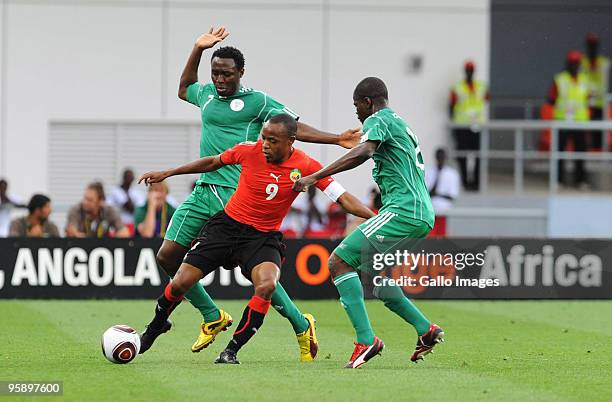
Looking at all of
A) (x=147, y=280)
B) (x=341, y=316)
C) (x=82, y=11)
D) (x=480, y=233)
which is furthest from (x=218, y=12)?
(x=341, y=316)

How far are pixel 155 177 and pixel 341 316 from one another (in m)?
5.81

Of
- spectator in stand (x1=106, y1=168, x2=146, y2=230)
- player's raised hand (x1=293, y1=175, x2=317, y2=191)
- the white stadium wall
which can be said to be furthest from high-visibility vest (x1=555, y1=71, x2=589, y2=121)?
player's raised hand (x1=293, y1=175, x2=317, y2=191)

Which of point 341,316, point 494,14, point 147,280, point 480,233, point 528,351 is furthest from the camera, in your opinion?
A: point 494,14

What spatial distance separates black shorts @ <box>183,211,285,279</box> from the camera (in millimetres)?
10312

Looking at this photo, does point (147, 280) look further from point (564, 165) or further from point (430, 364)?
point (564, 165)

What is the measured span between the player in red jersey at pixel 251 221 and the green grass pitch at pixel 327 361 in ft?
1.55

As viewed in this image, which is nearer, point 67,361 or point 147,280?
point 67,361

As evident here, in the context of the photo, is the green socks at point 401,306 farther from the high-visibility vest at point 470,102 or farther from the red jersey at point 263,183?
the high-visibility vest at point 470,102

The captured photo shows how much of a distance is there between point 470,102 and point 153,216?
27.5 ft

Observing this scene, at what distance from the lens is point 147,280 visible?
17.8m

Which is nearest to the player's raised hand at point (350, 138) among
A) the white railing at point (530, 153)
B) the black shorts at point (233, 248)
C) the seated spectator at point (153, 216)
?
the black shorts at point (233, 248)

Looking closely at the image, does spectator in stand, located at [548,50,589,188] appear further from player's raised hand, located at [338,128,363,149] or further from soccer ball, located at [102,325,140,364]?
soccer ball, located at [102,325,140,364]

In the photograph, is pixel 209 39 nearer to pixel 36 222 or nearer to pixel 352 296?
pixel 352 296

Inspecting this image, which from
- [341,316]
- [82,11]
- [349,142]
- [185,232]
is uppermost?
[82,11]
